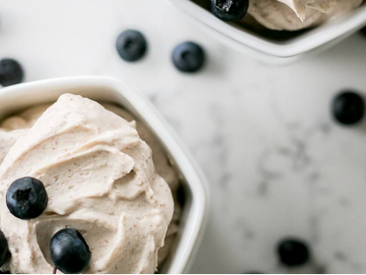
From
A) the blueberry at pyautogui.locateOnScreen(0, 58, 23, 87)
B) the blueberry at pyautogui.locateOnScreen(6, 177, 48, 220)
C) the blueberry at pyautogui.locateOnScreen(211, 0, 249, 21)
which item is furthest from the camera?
the blueberry at pyautogui.locateOnScreen(0, 58, 23, 87)

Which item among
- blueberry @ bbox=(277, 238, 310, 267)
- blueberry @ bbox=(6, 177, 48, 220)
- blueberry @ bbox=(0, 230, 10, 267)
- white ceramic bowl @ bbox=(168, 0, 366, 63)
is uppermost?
white ceramic bowl @ bbox=(168, 0, 366, 63)

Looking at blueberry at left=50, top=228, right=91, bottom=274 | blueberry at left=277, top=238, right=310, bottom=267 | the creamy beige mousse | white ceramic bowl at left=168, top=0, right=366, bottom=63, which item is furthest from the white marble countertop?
blueberry at left=50, top=228, right=91, bottom=274

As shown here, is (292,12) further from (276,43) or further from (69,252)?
(69,252)

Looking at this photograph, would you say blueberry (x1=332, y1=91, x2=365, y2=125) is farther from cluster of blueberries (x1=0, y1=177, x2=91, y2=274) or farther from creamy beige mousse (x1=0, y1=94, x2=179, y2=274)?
cluster of blueberries (x1=0, y1=177, x2=91, y2=274)

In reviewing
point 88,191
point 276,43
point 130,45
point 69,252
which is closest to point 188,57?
point 130,45

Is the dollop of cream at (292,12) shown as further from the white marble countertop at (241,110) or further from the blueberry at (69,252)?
the blueberry at (69,252)

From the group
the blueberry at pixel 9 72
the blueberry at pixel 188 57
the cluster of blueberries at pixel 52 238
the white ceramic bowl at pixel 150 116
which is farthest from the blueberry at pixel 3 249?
the blueberry at pixel 188 57

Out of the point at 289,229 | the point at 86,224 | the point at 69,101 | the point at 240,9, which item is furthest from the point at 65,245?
the point at 289,229

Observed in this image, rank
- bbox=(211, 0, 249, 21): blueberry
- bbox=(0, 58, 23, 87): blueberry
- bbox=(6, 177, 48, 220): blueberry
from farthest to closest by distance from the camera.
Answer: bbox=(0, 58, 23, 87): blueberry < bbox=(211, 0, 249, 21): blueberry < bbox=(6, 177, 48, 220): blueberry
